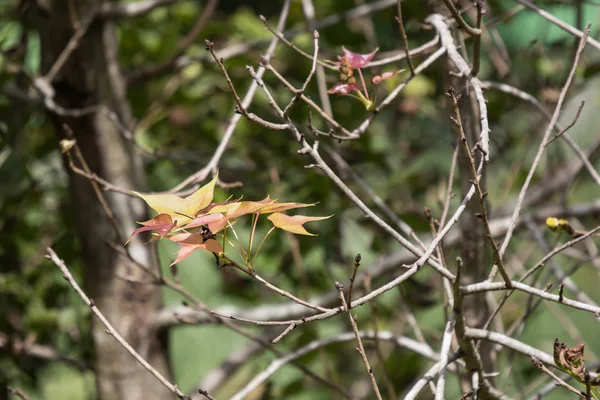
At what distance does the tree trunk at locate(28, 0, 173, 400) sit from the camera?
1268 millimetres

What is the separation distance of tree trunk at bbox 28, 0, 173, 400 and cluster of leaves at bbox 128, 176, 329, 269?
63 cm

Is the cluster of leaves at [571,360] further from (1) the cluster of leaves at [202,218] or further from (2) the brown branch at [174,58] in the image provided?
(2) the brown branch at [174,58]

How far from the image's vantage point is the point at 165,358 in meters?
1.36

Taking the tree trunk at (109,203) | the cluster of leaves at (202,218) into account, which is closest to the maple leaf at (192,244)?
the cluster of leaves at (202,218)

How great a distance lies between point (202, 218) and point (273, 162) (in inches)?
40.8

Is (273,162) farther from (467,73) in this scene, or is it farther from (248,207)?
(248,207)

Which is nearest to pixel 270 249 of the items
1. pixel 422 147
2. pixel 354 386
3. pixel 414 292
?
pixel 414 292

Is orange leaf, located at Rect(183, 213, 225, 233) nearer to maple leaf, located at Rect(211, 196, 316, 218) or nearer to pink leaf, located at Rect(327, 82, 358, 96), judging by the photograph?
maple leaf, located at Rect(211, 196, 316, 218)

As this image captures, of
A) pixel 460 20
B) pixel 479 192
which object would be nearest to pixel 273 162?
pixel 460 20

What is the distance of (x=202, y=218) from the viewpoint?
62cm

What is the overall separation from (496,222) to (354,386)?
123cm

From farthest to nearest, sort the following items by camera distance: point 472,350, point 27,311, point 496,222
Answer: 1. point 27,311
2. point 496,222
3. point 472,350

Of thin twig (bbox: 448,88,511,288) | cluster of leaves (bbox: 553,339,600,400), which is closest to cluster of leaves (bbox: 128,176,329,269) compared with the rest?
thin twig (bbox: 448,88,511,288)

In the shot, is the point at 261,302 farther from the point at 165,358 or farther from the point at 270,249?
the point at 165,358
